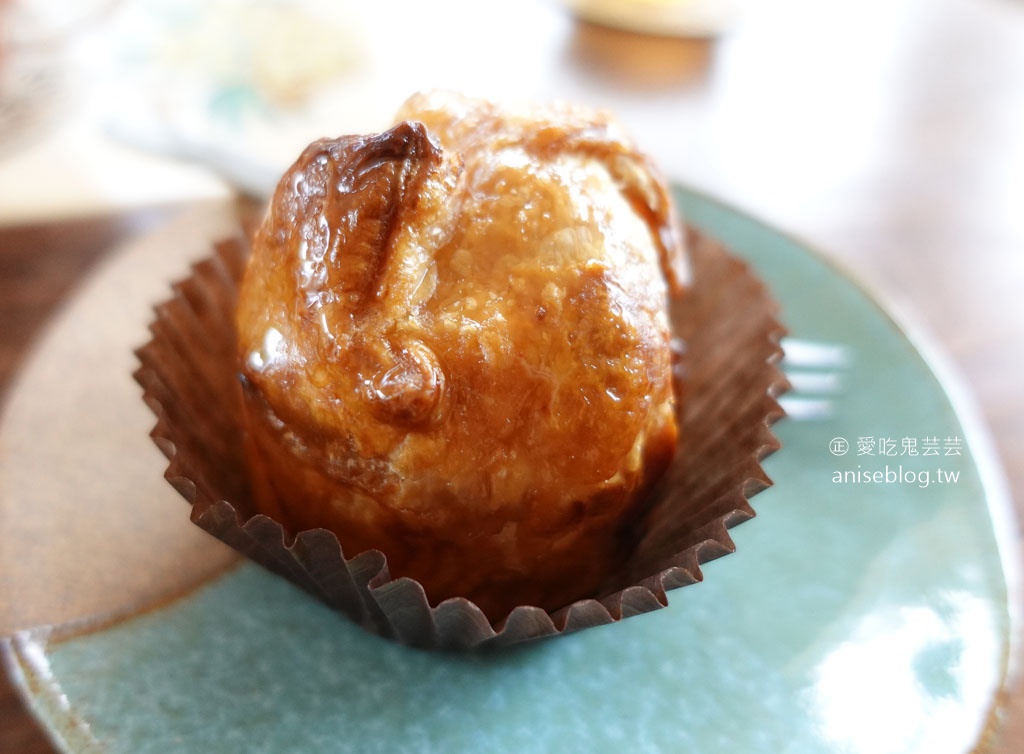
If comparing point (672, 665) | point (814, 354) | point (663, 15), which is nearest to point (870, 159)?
point (663, 15)

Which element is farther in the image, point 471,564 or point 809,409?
point 809,409

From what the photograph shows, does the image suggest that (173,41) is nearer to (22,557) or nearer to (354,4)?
(354,4)

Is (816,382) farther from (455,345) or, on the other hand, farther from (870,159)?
(870,159)

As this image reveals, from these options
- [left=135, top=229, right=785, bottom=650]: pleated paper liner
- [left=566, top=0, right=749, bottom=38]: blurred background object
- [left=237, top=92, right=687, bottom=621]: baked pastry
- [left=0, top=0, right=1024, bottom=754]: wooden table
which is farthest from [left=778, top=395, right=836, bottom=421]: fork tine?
[left=566, top=0, right=749, bottom=38]: blurred background object

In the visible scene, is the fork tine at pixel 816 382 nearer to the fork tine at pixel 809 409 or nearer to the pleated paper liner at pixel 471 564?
the fork tine at pixel 809 409

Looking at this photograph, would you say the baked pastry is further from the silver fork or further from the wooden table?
the wooden table

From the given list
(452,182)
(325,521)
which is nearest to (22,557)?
(325,521)
